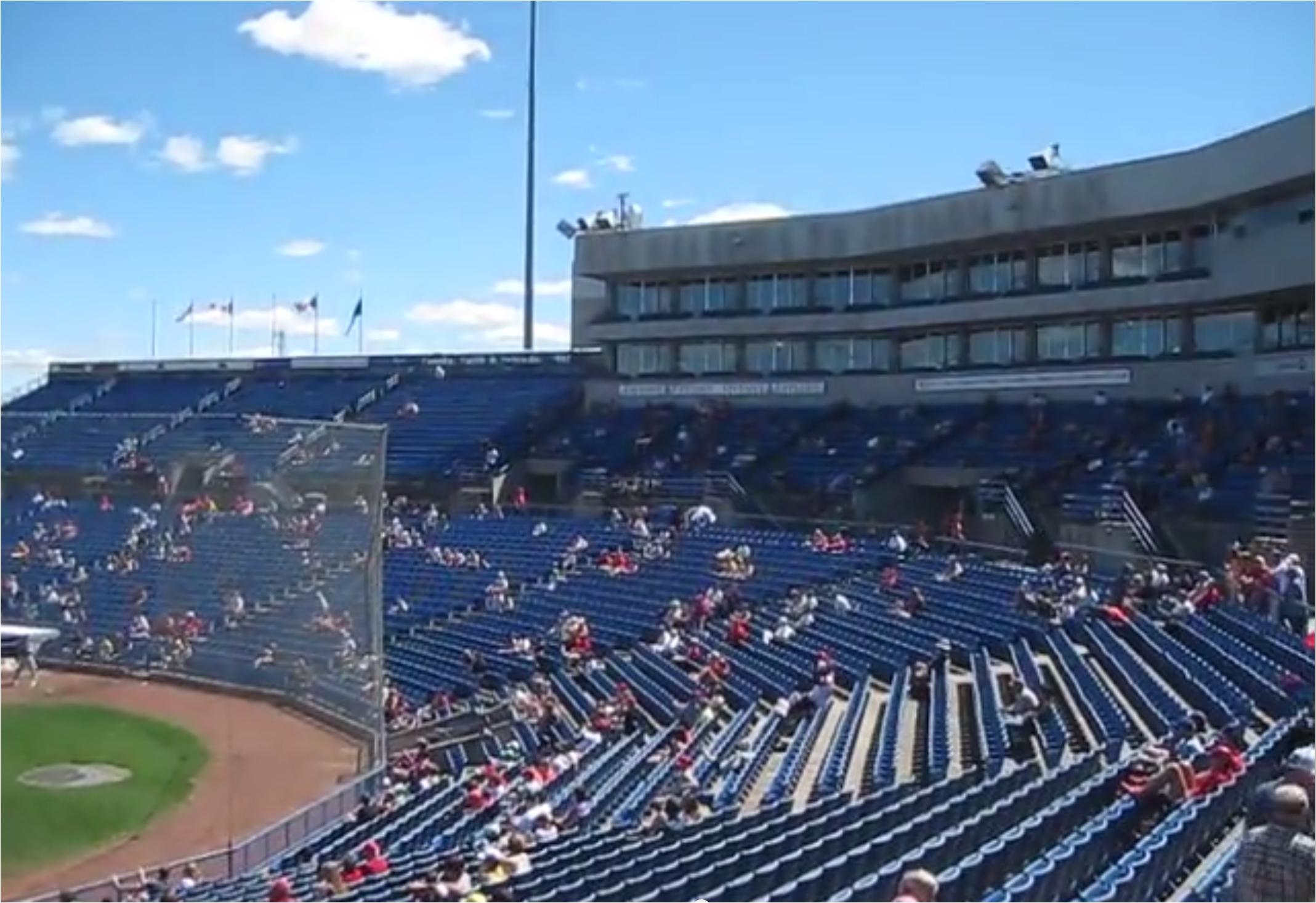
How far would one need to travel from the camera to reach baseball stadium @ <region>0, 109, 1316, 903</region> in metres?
10.2

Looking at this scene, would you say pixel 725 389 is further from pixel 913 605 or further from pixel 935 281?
pixel 913 605

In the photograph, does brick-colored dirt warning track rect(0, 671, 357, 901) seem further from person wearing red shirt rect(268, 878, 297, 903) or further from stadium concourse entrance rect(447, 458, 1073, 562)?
stadium concourse entrance rect(447, 458, 1073, 562)

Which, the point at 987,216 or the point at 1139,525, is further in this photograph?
the point at 987,216

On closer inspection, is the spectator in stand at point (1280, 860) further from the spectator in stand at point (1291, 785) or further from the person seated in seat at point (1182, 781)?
the person seated in seat at point (1182, 781)

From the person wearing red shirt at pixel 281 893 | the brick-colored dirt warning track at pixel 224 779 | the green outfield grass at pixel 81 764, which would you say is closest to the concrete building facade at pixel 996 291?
the brick-colored dirt warning track at pixel 224 779

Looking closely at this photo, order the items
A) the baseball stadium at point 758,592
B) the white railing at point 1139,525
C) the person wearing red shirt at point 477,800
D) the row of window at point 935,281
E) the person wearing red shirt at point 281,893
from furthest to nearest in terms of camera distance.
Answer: the row of window at point 935,281, the white railing at point 1139,525, the person wearing red shirt at point 477,800, the person wearing red shirt at point 281,893, the baseball stadium at point 758,592

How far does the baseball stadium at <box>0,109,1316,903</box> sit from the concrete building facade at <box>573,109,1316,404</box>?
8 centimetres

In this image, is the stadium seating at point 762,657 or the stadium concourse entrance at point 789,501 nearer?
the stadium seating at point 762,657

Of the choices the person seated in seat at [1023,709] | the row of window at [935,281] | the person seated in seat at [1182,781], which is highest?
the row of window at [935,281]

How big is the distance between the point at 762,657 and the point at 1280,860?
14112 mm

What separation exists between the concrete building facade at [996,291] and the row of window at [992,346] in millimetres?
36

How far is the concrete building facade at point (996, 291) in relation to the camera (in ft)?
80.0

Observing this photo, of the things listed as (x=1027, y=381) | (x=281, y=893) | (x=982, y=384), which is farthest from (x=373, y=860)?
(x=982, y=384)

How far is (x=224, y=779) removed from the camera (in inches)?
635
